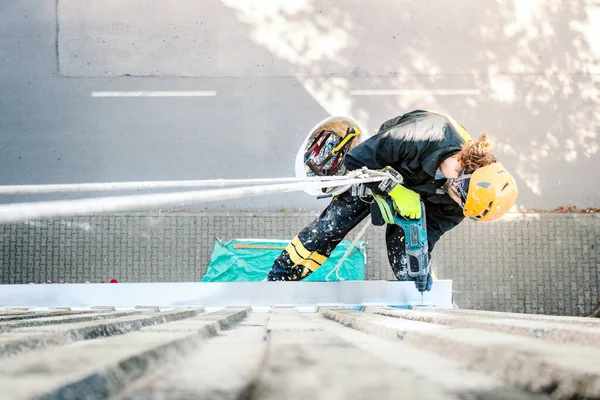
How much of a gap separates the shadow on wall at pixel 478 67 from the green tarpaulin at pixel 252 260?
69.2 inches

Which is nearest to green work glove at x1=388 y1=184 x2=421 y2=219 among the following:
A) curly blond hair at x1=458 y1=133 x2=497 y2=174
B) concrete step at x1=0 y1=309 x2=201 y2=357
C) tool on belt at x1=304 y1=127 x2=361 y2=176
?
curly blond hair at x1=458 y1=133 x2=497 y2=174

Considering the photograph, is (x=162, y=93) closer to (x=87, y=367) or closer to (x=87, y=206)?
(x=87, y=206)

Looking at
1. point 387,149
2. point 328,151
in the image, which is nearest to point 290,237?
point 328,151

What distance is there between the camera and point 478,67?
6391 millimetres

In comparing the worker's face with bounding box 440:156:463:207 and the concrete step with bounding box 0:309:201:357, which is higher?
the worker's face with bounding box 440:156:463:207

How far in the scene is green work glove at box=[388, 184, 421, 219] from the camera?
150 inches

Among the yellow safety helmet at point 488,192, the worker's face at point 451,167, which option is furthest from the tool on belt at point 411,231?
the yellow safety helmet at point 488,192

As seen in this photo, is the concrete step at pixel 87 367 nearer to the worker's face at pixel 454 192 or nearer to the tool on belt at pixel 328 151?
the worker's face at pixel 454 192

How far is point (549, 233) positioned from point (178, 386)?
20.0 feet

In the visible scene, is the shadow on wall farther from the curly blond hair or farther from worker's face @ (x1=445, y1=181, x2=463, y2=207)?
the curly blond hair

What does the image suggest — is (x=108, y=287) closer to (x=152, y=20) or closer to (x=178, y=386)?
(x=178, y=386)

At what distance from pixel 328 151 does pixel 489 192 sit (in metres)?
1.60

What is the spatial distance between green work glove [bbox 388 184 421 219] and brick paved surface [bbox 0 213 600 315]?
2035 millimetres

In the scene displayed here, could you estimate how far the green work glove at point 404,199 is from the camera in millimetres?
3811
